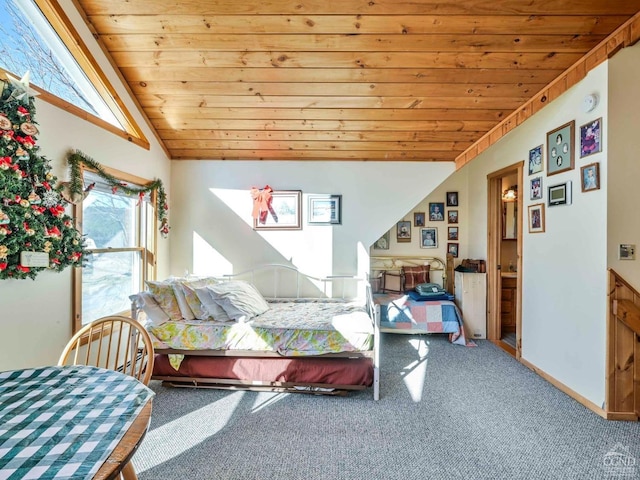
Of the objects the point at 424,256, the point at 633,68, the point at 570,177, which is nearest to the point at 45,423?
the point at 570,177

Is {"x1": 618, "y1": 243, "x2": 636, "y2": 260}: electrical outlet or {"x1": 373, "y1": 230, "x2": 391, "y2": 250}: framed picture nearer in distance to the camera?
{"x1": 618, "y1": 243, "x2": 636, "y2": 260}: electrical outlet

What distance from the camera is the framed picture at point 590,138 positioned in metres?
2.05

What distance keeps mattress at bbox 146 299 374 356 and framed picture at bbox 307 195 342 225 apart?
4.14 feet

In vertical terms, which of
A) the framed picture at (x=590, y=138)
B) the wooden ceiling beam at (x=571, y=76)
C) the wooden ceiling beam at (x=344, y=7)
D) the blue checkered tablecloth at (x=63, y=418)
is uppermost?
the wooden ceiling beam at (x=344, y=7)

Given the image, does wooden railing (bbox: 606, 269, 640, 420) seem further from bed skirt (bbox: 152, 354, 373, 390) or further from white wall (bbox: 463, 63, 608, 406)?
bed skirt (bbox: 152, 354, 373, 390)

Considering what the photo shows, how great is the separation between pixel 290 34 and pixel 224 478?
2.80 metres

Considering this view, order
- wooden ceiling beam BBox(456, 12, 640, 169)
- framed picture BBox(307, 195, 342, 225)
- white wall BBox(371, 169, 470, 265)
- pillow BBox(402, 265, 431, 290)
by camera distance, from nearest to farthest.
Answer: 1. wooden ceiling beam BBox(456, 12, 640, 169)
2. framed picture BBox(307, 195, 342, 225)
3. pillow BBox(402, 265, 431, 290)
4. white wall BBox(371, 169, 470, 265)

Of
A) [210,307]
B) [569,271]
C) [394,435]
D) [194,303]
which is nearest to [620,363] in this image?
[569,271]

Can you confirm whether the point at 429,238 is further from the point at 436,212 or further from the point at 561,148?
the point at 561,148

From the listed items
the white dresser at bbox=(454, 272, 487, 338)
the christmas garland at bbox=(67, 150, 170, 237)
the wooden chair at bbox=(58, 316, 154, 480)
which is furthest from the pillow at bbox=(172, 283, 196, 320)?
the white dresser at bbox=(454, 272, 487, 338)

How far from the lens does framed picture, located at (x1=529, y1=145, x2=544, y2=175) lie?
106 inches

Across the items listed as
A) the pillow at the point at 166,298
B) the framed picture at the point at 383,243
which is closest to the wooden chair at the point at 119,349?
the pillow at the point at 166,298

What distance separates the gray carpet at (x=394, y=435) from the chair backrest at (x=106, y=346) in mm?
520

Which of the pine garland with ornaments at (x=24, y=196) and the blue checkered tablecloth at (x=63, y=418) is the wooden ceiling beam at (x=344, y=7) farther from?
the blue checkered tablecloth at (x=63, y=418)
